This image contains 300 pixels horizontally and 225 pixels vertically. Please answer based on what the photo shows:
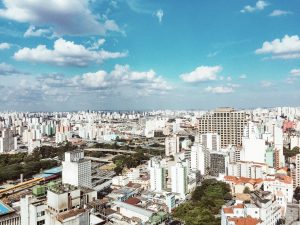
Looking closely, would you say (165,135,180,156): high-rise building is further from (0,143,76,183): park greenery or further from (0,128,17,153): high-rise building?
(0,128,17,153): high-rise building

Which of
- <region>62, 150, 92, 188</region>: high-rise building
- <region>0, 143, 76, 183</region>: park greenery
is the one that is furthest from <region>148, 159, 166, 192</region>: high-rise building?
<region>0, 143, 76, 183</region>: park greenery

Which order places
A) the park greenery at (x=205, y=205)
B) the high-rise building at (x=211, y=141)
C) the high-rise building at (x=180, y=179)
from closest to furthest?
the park greenery at (x=205, y=205), the high-rise building at (x=180, y=179), the high-rise building at (x=211, y=141)

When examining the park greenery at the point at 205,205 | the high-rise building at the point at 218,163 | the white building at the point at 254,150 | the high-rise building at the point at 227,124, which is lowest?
the park greenery at the point at 205,205

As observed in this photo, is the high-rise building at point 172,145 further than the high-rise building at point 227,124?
No

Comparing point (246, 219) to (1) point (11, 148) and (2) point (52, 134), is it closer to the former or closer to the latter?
(1) point (11, 148)

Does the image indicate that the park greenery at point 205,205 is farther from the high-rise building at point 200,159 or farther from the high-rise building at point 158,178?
the high-rise building at point 200,159

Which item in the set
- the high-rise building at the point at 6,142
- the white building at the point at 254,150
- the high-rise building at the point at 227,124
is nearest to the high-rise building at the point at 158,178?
the white building at the point at 254,150
